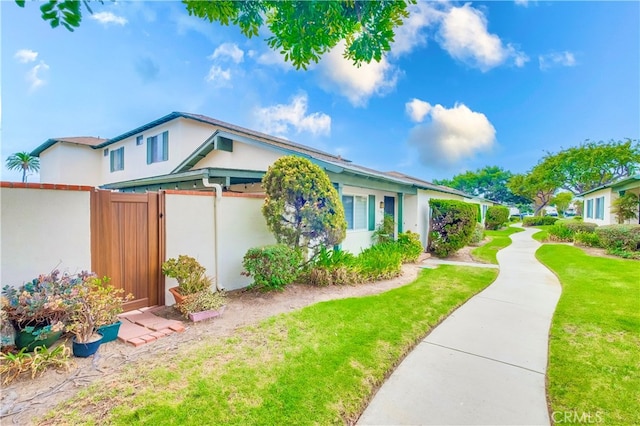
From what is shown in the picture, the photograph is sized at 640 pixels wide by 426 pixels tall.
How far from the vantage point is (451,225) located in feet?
39.8

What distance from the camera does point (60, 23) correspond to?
5.65 ft

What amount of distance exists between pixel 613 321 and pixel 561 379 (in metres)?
2.83

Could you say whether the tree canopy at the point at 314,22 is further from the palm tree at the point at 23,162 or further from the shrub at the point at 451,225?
the palm tree at the point at 23,162

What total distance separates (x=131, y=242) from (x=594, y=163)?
127 ft

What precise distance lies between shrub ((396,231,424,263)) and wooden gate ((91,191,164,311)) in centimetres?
796

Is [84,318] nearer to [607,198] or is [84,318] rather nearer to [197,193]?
[197,193]

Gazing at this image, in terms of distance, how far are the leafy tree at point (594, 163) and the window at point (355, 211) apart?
3087 centimetres

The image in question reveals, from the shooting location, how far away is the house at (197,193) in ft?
17.0

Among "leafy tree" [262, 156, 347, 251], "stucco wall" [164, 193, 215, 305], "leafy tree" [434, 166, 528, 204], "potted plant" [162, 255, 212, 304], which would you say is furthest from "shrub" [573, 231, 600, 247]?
"leafy tree" [434, 166, 528, 204]

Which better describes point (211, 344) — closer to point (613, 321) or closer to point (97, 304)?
point (97, 304)

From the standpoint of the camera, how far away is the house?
5.20 m

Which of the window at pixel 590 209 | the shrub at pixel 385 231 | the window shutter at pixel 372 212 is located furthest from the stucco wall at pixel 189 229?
the window at pixel 590 209

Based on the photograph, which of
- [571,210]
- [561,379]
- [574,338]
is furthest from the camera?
[571,210]

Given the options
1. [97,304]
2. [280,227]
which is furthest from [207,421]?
[280,227]
